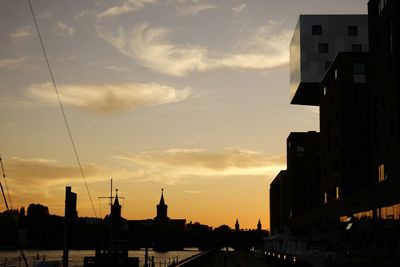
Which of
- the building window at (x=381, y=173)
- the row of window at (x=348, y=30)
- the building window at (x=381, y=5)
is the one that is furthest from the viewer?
the row of window at (x=348, y=30)

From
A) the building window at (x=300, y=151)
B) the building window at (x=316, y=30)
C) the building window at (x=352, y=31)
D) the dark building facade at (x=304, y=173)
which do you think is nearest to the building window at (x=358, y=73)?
the building window at (x=316, y=30)

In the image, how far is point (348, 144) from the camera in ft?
277

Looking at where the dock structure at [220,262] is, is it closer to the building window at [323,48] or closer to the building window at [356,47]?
the building window at [323,48]

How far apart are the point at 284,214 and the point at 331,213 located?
89877mm

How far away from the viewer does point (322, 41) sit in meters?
110

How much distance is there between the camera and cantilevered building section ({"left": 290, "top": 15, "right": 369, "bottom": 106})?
10894 cm

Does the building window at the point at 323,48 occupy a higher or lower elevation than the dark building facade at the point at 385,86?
higher

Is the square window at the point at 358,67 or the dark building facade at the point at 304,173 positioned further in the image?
the dark building facade at the point at 304,173

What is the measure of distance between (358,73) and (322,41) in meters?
26.4

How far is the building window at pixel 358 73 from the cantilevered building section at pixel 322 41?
22884 mm

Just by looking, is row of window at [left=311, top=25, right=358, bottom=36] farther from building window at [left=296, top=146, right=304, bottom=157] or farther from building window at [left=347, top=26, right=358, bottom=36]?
building window at [left=296, top=146, right=304, bottom=157]

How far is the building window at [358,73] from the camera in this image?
84500 mm

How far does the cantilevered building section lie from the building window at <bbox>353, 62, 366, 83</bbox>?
22.9 m

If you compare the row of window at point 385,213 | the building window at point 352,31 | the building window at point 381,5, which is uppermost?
the building window at point 352,31
